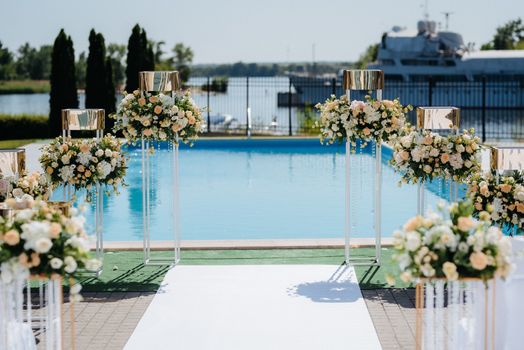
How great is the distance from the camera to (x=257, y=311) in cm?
745

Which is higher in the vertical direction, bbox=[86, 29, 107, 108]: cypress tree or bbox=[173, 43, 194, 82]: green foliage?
bbox=[173, 43, 194, 82]: green foliage

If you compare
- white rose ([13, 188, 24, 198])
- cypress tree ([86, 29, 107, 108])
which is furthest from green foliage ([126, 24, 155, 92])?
white rose ([13, 188, 24, 198])

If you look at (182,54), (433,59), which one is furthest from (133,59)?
(182,54)

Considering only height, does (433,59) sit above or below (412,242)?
above

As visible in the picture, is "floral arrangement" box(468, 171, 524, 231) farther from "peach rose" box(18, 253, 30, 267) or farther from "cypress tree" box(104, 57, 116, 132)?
"cypress tree" box(104, 57, 116, 132)

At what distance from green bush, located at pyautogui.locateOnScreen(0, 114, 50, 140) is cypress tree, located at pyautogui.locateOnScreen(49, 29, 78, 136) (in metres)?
1.88

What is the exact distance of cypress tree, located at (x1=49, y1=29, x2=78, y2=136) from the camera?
22.2m

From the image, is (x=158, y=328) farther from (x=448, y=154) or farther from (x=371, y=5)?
(x=371, y=5)

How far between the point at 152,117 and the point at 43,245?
4463 mm

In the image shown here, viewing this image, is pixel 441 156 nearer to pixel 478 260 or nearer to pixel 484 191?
pixel 484 191

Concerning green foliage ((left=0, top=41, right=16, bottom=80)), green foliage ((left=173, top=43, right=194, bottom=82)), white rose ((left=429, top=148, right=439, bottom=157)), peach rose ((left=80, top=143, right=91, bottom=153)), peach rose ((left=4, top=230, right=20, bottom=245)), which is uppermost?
green foliage ((left=173, top=43, right=194, bottom=82))

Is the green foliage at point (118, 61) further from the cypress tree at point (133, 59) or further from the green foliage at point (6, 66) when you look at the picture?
the cypress tree at point (133, 59)

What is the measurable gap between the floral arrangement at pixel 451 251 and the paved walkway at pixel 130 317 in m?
1.95

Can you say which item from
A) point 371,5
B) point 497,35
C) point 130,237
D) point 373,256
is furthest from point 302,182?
point 497,35
